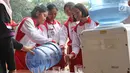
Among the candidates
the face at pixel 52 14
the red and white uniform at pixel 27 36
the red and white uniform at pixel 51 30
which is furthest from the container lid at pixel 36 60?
the face at pixel 52 14

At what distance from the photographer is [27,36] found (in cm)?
226

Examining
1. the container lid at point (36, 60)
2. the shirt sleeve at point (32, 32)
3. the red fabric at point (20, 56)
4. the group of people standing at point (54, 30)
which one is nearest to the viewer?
the container lid at point (36, 60)

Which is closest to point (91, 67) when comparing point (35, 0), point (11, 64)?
point (11, 64)

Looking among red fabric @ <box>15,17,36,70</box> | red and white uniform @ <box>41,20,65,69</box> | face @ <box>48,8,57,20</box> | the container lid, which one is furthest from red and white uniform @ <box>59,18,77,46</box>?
the container lid

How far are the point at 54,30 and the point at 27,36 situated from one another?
42 centimetres

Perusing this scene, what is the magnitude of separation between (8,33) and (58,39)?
1119 millimetres

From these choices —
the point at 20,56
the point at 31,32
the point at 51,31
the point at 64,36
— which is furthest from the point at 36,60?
the point at 51,31

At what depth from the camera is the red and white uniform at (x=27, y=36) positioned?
7.06ft

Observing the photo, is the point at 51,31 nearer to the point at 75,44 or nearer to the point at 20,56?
the point at 20,56

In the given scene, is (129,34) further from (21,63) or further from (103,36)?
(21,63)

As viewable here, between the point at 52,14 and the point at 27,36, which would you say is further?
the point at 52,14

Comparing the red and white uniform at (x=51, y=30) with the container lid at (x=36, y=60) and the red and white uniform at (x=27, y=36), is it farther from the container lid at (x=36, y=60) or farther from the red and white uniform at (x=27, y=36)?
the container lid at (x=36, y=60)

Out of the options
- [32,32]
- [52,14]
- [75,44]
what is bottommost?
[75,44]

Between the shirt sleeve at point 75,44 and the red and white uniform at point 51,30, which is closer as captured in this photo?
the shirt sleeve at point 75,44
